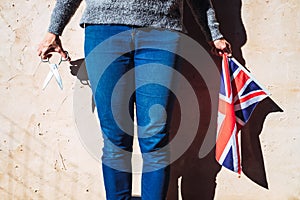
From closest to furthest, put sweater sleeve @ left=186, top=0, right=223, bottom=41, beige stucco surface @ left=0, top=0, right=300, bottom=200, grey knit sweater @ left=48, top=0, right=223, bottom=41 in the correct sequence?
grey knit sweater @ left=48, top=0, right=223, bottom=41 < sweater sleeve @ left=186, top=0, right=223, bottom=41 < beige stucco surface @ left=0, top=0, right=300, bottom=200

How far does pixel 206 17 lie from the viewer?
1.72 m

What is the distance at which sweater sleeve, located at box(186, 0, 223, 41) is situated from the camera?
66.9 inches

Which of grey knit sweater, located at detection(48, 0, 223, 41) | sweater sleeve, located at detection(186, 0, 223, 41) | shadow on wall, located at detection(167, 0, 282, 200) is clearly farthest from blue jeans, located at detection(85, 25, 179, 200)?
shadow on wall, located at detection(167, 0, 282, 200)

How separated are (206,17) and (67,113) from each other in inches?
26.9

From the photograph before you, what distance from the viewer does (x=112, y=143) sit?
5.31 feet

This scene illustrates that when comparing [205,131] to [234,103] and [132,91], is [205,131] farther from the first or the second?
[132,91]

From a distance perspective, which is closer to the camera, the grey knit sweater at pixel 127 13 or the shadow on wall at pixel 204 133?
the grey knit sweater at pixel 127 13

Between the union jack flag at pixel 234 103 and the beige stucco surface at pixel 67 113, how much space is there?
0.12 metres

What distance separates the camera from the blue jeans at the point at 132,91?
60.2 inches

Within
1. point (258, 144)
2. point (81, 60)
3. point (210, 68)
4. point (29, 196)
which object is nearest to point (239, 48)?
point (210, 68)

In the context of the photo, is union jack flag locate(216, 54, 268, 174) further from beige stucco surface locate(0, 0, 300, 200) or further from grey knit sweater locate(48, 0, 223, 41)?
grey knit sweater locate(48, 0, 223, 41)

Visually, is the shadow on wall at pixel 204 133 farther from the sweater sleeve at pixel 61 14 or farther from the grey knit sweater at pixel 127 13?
the sweater sleeve at pixel 61 14

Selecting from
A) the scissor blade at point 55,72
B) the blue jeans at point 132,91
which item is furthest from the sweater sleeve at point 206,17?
the scissor blade at point 55,72

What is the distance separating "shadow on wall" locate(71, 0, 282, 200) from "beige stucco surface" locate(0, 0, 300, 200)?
1.1 inches
